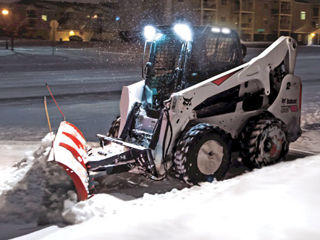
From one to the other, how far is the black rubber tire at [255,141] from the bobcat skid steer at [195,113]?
0.05ft

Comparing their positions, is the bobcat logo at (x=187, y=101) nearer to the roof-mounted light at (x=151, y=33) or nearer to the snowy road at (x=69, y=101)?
the roof-mounted light at (x=151, y=33)

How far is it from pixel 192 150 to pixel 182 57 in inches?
52.0

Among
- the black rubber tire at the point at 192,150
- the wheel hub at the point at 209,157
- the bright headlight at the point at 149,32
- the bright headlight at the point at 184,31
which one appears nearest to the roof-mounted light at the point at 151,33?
the bright headlight at the point at 149,32

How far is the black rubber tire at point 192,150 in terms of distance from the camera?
18.8 ft

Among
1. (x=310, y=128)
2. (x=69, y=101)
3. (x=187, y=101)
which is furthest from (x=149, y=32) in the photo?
(x=69, y=101)

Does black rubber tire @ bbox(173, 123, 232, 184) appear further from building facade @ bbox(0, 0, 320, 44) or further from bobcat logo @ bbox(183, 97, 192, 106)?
building facade @ bbox(0, 0, 320, 44)

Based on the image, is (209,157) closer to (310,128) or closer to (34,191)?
(34,191)

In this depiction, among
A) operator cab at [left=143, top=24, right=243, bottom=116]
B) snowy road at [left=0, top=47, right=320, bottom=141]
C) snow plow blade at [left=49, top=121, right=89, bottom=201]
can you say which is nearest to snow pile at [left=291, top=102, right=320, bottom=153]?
snowy road at [left=0, top=47, right=320, bottom=141]

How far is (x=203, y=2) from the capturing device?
49.5 m

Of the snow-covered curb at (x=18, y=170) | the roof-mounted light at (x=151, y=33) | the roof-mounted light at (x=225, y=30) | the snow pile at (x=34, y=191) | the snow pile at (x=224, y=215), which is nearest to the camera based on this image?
the snow pile at (x=224, y=215)

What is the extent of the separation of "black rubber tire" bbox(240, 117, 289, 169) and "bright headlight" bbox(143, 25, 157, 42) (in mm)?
1942

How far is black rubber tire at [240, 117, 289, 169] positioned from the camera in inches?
253

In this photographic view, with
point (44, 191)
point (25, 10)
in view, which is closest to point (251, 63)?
point (44, 191)

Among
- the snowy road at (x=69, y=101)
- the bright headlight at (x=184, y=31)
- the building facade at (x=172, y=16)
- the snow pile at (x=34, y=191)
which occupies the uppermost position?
the building facade at (x=172, y=16)
